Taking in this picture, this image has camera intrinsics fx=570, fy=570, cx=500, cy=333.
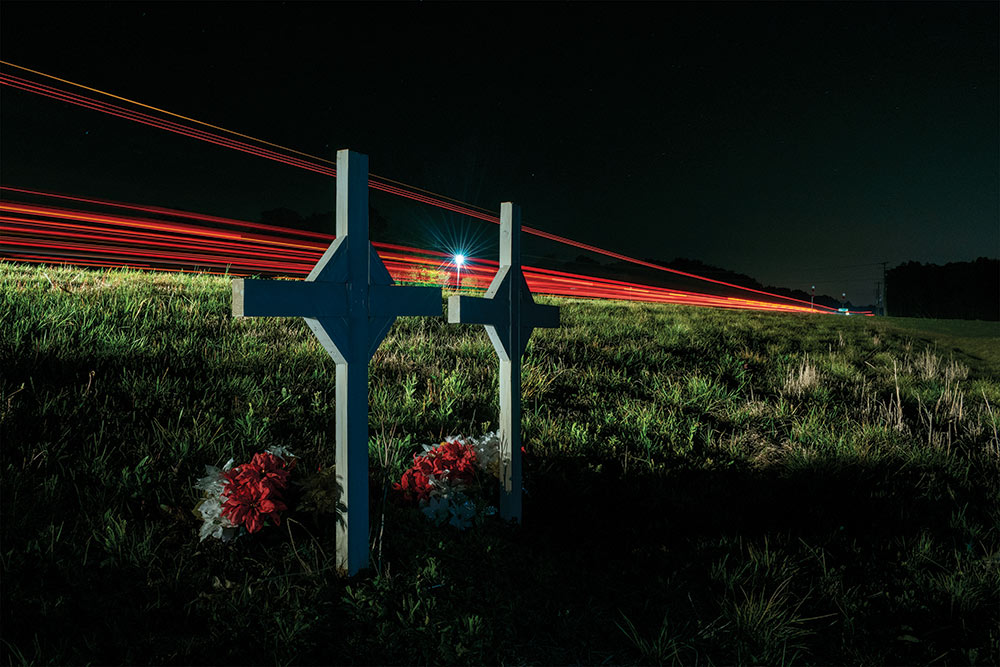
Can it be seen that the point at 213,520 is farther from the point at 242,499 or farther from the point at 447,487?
the point at 447,487

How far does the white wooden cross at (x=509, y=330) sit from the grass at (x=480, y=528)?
356mm

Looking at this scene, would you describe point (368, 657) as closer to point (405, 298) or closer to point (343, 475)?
point (343, 475)

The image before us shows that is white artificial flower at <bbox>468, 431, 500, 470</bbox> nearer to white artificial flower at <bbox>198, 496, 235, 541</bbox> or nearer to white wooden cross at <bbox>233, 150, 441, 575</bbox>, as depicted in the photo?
white wooden cross at <bbox>233, 150, 441, 575</bbox>

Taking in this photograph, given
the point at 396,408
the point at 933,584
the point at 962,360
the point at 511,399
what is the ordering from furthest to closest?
1. the point at 962,360
2. the point at 396,408
3. the point at 511,399
4. the point at 933,584

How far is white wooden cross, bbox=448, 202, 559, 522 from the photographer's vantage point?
159 inches

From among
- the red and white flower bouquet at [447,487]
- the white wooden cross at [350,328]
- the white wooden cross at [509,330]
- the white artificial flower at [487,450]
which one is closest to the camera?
the white wooden cross at [350,328]

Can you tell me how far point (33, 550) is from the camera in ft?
9.41

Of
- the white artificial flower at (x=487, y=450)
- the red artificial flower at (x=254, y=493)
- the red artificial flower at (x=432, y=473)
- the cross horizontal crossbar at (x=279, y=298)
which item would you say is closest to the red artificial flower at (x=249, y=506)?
the red artificial flower at (x=254, y=493)

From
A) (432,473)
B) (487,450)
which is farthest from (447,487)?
(487,450)

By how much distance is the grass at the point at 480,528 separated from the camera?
2.79m

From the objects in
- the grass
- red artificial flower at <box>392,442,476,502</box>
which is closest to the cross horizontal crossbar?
the grass

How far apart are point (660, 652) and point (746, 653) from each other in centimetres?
51

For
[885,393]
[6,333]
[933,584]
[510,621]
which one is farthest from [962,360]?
[6,333]

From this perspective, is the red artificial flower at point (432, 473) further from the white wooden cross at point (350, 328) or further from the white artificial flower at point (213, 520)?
the white artificial flower at point (213, 520)
